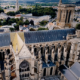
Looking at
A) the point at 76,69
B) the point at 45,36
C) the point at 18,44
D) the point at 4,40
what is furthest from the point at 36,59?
the point at 4,40

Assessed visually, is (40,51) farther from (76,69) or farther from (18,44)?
(76,69)

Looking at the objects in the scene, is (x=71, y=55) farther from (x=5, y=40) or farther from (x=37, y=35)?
(x=5, y=40)

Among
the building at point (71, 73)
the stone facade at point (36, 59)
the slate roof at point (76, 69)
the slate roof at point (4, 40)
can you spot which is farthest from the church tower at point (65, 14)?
the slate roof at point (4, 40)

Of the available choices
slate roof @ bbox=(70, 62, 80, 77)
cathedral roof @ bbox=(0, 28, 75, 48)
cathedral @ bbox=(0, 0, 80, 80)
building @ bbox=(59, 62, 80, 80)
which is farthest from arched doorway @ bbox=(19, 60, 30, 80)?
slate roof @ bbox=(70, 62, 80, 77)

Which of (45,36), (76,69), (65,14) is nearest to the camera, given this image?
(76,69)

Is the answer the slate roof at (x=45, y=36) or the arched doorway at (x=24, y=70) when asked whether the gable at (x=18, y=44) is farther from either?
the arched doorway at (x=24, y=70)

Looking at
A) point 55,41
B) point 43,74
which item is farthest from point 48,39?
point 43,74
